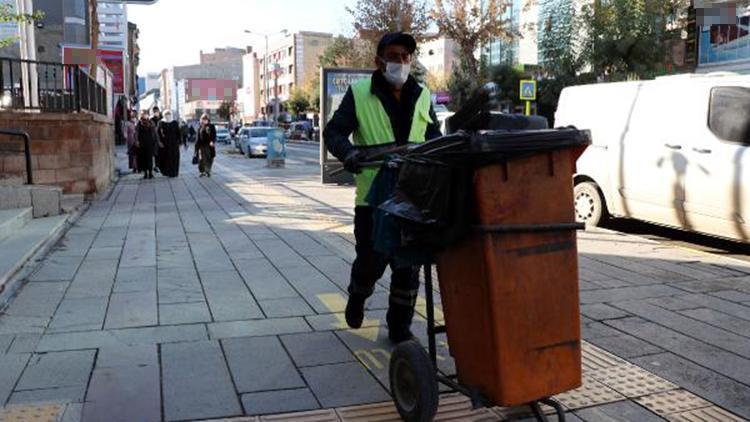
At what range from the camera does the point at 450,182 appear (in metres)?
2.80

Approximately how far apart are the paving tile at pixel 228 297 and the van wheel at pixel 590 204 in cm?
508

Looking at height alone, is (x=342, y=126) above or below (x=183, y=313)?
above

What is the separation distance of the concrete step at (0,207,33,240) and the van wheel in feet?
23.1

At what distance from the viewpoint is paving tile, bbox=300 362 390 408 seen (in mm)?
3537

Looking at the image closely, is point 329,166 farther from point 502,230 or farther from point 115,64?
point 115,64

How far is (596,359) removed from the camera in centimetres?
414

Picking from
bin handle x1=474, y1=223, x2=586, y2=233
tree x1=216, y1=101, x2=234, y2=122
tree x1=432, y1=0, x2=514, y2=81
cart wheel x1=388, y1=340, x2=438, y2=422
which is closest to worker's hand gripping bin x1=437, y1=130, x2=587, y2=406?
bin handle x1=474, y1=223, x2=586, y2=233

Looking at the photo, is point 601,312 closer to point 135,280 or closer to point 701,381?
point 701,381

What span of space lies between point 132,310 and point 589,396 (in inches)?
133

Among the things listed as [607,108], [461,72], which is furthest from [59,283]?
[461,72]

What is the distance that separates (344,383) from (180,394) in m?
0.88

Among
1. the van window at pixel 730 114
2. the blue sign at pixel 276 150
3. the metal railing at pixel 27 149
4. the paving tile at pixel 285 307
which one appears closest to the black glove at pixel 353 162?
the paving tile at pixel 285 307

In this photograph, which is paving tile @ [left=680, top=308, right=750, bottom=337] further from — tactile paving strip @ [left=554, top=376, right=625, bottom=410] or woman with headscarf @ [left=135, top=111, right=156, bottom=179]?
woman with headscarf @ [left=135, top=111, right=156, bottom=179]

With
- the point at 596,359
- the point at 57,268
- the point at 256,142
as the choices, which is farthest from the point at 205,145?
the point at 596,359
